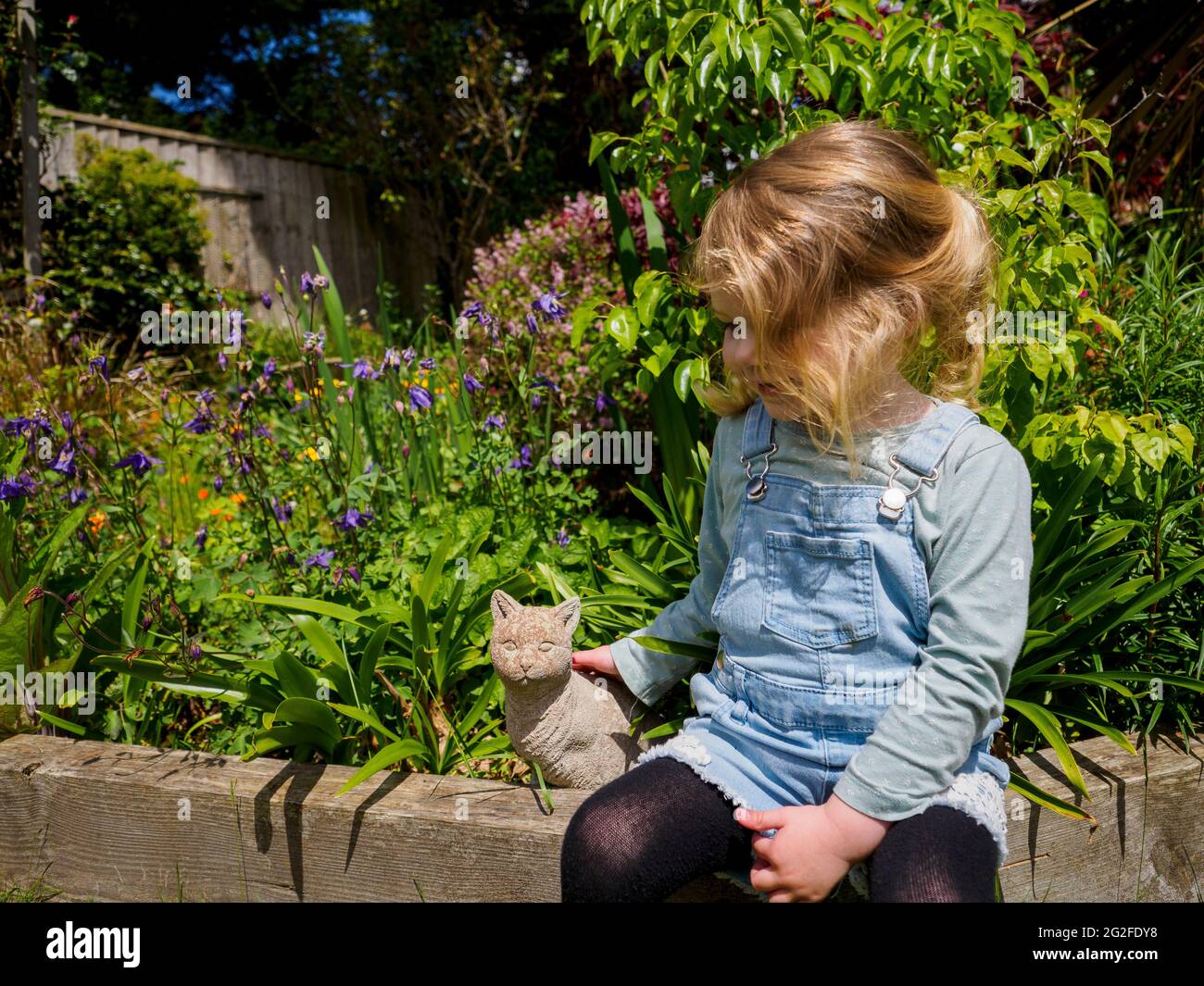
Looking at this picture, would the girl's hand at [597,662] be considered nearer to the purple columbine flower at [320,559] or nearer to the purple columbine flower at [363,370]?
the purple columbine flower at [320,559]

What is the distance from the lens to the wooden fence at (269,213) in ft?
24.7

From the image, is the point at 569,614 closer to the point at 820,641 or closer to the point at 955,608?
the point at 820,641

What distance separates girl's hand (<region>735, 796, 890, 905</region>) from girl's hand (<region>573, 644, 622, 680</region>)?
0.51m

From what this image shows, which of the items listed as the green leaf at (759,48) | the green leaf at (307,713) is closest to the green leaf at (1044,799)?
the green leaf at (307,713)

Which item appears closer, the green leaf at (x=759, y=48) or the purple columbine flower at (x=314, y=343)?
the green leaf at (x=759, y=48)

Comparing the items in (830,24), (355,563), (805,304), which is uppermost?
(830,24)

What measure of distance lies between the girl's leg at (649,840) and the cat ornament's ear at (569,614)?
304 mm

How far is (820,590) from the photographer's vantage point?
4.93 feet

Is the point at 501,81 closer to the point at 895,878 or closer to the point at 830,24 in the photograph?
the point at 830,24

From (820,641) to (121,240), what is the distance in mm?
6795

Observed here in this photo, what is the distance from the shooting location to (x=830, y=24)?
2.09m

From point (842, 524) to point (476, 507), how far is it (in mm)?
1245

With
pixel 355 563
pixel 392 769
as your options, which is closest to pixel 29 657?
pixel 355 563
